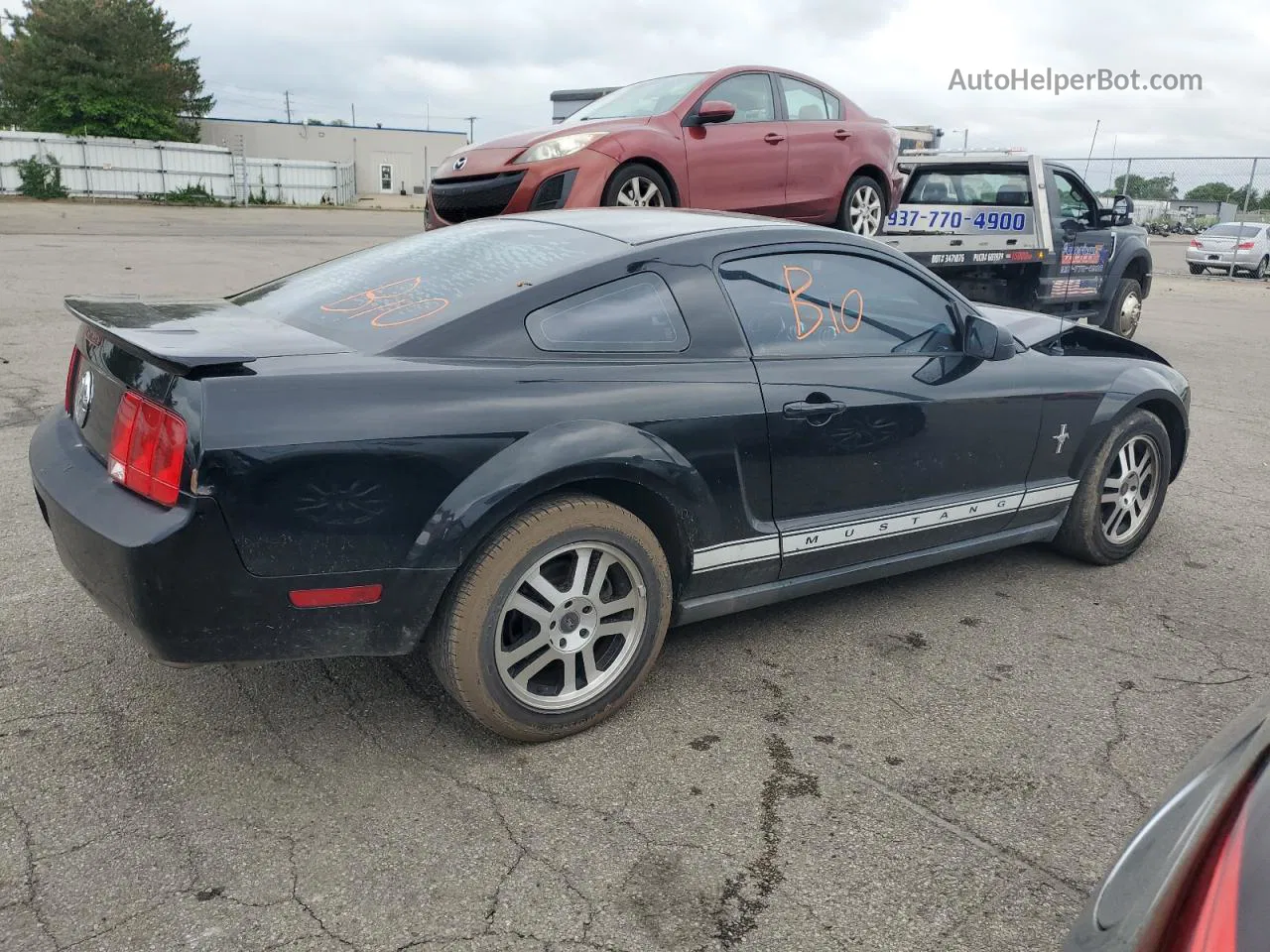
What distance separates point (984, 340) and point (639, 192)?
3971mm

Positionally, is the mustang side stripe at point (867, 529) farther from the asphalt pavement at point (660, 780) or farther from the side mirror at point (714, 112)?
the side mirror at point (714, 112)

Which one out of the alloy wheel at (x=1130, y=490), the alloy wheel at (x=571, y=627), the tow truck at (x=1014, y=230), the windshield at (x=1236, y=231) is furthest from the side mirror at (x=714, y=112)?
the windshield at (x=1236, y=231)

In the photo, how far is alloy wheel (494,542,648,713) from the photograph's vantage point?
2859 millimetres

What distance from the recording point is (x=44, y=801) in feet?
8.38

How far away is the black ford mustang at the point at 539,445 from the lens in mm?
2504

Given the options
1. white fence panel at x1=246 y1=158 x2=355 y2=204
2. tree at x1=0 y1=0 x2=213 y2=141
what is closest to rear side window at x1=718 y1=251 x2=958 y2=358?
white fence panel at x1=246 y1=158 x2=355 y2=204

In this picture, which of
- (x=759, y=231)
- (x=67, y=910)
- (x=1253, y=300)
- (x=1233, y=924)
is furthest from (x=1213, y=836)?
(x=1253, y=300)

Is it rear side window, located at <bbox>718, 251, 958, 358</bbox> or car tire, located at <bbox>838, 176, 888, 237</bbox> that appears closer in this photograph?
rear side window, located at <bbox>718, 251, 958, 358</bbox>

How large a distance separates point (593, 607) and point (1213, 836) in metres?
1.78

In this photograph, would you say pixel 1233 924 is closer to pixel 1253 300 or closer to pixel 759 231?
pixel 759 231

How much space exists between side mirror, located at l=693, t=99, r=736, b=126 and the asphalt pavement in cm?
432

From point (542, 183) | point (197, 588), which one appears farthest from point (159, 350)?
point (542, 183)

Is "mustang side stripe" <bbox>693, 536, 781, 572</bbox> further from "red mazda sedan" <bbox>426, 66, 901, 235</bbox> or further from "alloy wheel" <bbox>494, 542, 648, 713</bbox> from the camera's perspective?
"red mazda sedan" <bbox>426, 66, 901, 235</bbox>

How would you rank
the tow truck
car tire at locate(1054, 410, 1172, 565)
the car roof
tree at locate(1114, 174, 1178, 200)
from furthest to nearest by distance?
tree at locate(1114, 174, 1178, 200), the tow truck, car tire at locate(1054, 410, 1172, 565), the car roof
